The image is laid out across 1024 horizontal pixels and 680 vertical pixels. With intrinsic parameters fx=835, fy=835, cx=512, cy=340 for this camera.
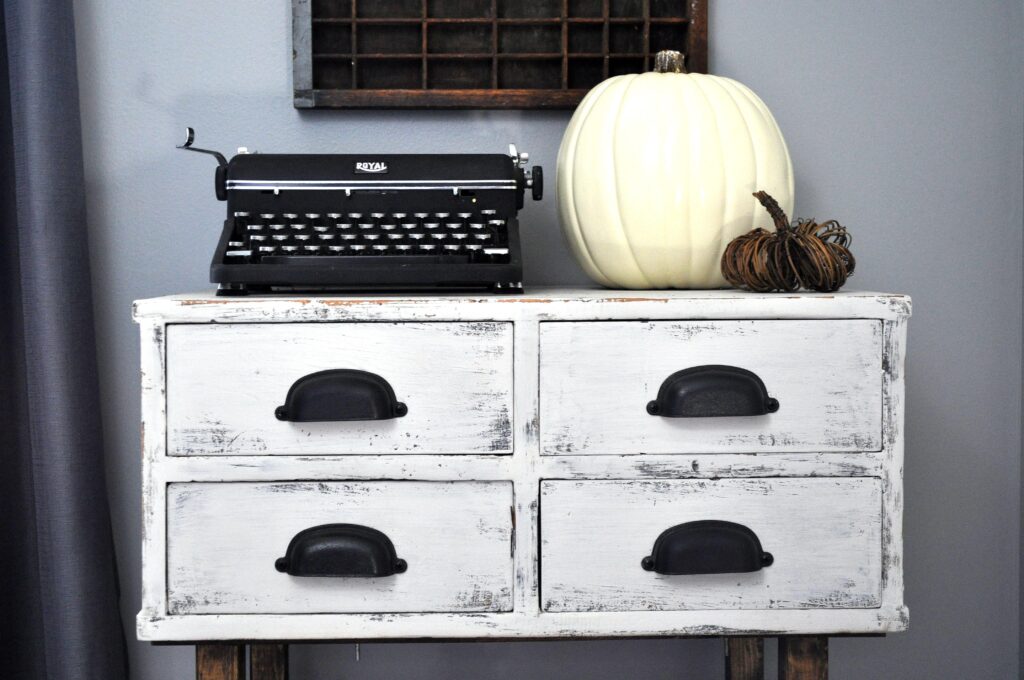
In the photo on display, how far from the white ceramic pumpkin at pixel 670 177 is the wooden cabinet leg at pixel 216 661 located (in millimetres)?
644

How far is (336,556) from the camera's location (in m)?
0.87

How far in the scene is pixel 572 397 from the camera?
893mm

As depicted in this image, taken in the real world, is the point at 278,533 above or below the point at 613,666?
above

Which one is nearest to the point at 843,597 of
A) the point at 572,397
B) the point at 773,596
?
the point at 773,596

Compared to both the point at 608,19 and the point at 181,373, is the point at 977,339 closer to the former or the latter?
the point at 608,19

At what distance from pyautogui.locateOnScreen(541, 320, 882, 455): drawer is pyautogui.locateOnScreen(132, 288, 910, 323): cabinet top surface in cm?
1

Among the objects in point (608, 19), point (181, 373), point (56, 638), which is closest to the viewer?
point (181, 373)

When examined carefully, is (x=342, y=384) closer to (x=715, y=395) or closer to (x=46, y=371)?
(x=715, y=395)

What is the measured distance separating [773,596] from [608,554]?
0.18 metres

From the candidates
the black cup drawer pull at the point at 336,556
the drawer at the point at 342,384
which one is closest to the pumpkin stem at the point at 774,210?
the drawer at the point at 342,384

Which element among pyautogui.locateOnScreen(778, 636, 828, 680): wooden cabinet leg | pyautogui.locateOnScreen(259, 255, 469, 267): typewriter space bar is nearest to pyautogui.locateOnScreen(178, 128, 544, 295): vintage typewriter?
pyautogui.locateOnScreen(259, 255, 469, 267): typewriter space bar

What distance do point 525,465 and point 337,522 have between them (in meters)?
0.21

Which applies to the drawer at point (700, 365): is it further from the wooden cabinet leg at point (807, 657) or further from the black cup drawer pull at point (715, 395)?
the wooden cabinet leg at point (807, 657)

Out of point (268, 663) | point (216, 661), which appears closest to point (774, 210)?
point (216, 661)
